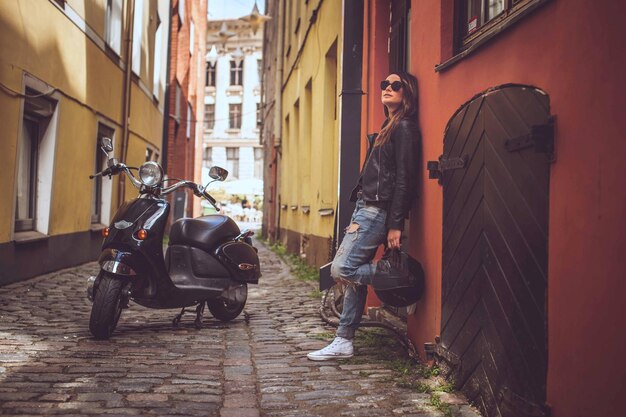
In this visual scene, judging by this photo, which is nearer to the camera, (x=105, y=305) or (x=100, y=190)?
(x=105, y=305)

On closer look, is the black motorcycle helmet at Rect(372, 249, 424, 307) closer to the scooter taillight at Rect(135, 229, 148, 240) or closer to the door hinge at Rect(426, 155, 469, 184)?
the door hinge at Rect(426, 155, 469, 184)

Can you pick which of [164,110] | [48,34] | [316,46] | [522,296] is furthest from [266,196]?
[522,296]

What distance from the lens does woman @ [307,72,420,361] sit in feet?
15.4

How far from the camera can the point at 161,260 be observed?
18.9 feet

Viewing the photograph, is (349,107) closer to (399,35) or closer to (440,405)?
(399,35)

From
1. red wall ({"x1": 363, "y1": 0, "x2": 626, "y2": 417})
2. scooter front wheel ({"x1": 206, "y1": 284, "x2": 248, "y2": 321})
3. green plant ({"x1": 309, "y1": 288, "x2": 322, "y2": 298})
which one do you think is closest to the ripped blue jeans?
red wall ({"x1": 363, "y1": 0, "x2": 626, "y2": 417})

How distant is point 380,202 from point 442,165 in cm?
64

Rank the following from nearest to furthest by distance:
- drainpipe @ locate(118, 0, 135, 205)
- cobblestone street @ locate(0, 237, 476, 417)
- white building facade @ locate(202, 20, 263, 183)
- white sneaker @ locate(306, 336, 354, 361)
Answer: cobblestone street @ locate(0, 237, 476, 417) → white sneaker @ locate(306, 336, 354, 361) → drainpipe @ locate(118, 0, 135, 205) → white building facade @ locate(202, 20, 263, 183)

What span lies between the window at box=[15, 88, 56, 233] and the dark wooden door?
21.9ft

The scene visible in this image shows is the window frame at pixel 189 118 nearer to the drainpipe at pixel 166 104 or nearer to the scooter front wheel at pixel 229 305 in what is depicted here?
the drainpipe at pixel 166 104

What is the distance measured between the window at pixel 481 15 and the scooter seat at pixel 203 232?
114 inches

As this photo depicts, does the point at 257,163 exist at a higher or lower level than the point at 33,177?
higher

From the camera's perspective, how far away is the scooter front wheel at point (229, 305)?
21.3 ft

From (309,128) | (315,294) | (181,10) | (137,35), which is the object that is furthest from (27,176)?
(181,10)
